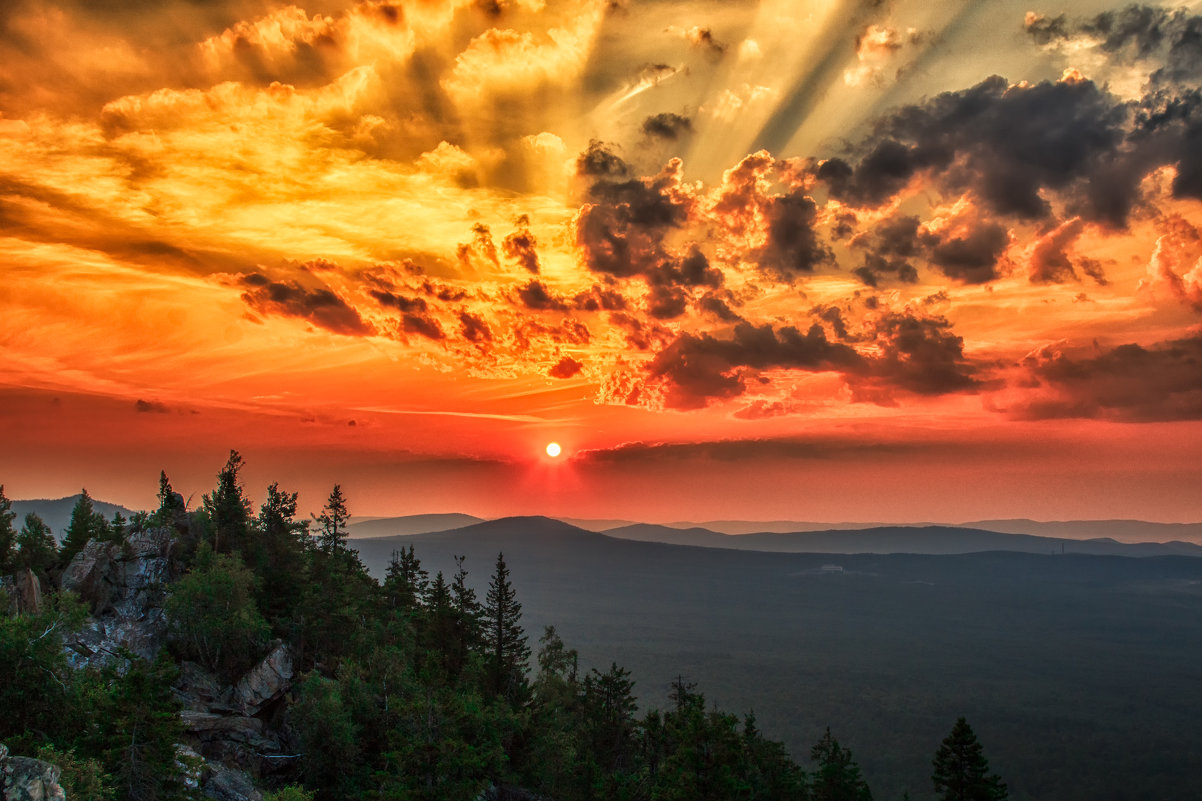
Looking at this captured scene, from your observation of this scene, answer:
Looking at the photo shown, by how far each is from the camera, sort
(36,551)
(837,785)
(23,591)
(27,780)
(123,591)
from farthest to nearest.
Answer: (36,551) < (837,785) < (123,591) < (23,591) < (27,780)

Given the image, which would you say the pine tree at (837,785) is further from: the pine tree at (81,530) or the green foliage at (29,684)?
the pine tree at (81,530)

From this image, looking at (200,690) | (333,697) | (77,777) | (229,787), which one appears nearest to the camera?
(77,777)

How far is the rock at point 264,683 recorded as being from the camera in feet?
188

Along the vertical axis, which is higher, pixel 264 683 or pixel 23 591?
pixel 23 591

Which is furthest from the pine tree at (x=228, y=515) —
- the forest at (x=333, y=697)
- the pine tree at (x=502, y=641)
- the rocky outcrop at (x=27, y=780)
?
the rocky outcrop at (x=27, y=780)

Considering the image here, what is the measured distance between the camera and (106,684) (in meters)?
42.2

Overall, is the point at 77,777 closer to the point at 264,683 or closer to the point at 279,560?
the point at 264,683

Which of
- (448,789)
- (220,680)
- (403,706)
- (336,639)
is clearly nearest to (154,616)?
(220,680)

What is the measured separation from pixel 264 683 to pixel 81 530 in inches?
1469

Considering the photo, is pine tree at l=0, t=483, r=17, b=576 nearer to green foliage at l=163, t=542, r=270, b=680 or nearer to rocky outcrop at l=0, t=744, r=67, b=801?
green foliage at l=163, t=542, r=270, b=680

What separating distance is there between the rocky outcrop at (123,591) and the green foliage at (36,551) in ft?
20.5

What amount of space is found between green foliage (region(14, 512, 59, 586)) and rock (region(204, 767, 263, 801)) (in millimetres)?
35163

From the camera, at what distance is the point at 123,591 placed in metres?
63.6

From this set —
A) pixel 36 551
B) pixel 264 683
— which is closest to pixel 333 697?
pixel 264 683
